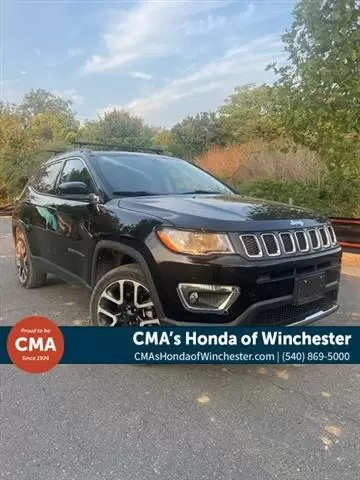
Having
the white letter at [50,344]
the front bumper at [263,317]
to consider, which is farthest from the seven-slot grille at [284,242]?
the white letter at [50,344]

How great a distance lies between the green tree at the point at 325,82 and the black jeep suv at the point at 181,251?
3.77 meters

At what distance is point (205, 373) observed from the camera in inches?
122

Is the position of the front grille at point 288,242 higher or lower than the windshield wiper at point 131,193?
lower

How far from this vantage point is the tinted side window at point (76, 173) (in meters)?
3.78

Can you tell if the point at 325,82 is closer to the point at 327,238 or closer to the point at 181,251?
the point at 327,238

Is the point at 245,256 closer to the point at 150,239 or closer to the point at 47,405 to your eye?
the point at 150,239

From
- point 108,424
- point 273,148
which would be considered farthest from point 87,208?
point 273,148

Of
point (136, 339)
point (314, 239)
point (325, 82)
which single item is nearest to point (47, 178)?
point (136, 339)

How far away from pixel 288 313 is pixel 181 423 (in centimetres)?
102

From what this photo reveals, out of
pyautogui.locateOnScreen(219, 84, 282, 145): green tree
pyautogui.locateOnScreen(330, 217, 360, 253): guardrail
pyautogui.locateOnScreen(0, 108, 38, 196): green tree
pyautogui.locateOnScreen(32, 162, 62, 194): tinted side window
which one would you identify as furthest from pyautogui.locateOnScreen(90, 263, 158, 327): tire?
pyautogui.locateOnScreen(0, 108, 38, 196): green tree

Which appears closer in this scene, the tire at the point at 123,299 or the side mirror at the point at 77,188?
the tire at the point at 123,299

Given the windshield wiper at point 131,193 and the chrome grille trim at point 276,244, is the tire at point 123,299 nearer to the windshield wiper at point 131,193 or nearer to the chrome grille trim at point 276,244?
the windshield wiper at point 131,193

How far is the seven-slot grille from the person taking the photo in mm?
2693

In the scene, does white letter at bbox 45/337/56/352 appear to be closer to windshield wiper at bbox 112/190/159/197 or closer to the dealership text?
the dealership text
